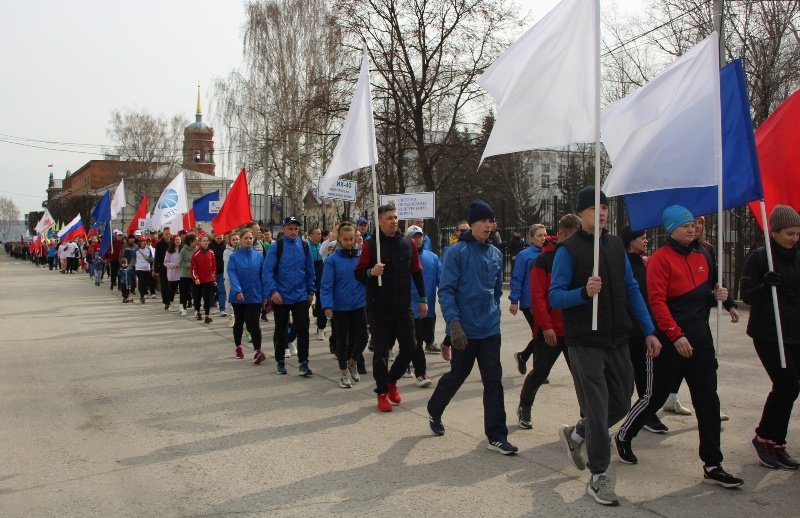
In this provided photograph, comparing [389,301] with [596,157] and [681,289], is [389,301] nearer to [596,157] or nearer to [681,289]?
[681,289]

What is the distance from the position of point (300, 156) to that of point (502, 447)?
34.8m

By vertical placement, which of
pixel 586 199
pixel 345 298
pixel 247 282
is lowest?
pixel 345 298

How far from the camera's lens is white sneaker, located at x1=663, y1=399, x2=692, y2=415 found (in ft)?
23.2

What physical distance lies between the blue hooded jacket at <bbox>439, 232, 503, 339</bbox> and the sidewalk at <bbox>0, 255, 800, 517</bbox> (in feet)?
3.15

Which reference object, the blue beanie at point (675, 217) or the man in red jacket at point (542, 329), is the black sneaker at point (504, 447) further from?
the blue beanie at point (675, 217)

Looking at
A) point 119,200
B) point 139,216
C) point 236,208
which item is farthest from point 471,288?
point 119,200

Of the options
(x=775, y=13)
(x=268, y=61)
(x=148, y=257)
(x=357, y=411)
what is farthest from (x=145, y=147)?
(x=357, y=411)

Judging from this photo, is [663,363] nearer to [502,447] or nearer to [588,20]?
[502,447]

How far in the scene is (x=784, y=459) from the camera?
17.7 ft

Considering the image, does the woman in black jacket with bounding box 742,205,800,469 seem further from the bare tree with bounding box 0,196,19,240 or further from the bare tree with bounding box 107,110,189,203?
the bare tree with bounding box 0,196,19,240

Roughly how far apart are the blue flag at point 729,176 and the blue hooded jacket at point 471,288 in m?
1.26

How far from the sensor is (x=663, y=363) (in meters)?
5.41

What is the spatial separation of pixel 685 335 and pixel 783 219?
3.78 ft

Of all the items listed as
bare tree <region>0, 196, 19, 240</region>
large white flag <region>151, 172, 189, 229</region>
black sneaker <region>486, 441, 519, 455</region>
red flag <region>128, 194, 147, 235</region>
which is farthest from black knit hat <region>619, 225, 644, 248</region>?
bare tree <region>0, 196, 19, 240</region>
